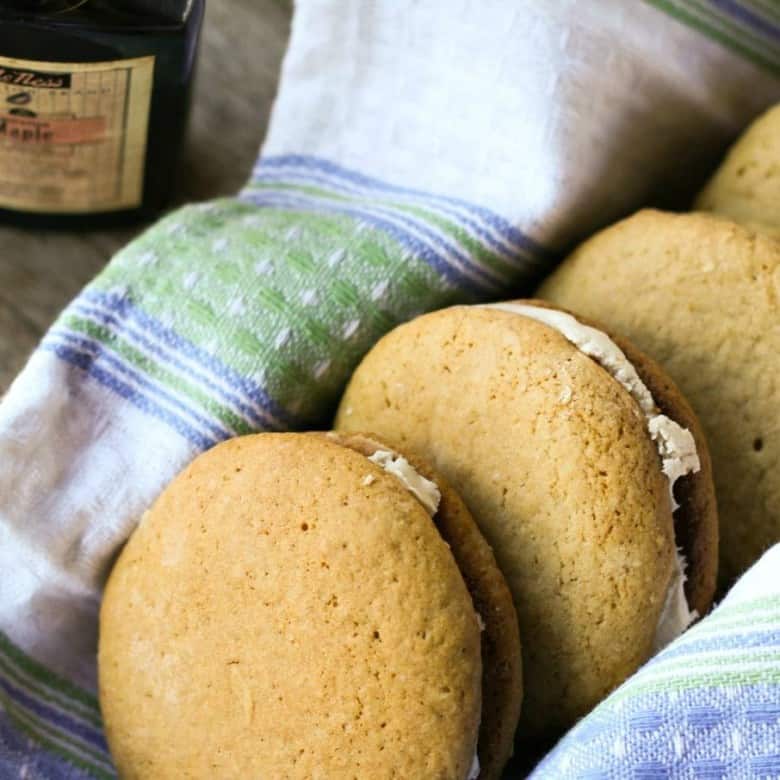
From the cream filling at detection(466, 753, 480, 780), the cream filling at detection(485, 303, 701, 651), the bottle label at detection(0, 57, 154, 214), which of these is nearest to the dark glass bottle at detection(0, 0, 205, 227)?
the bottle label at detection(0, 57, 154, 214)

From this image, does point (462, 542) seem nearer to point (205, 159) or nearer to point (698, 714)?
point (698, 714)

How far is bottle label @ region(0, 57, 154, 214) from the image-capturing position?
102 cm

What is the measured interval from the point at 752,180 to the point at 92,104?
614mm

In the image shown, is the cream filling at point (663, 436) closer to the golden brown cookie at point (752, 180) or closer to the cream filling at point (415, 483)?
the cream filling at point (415, 483)

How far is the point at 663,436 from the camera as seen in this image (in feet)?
2.87

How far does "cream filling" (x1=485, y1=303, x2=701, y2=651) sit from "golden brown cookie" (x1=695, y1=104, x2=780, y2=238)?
263 mm

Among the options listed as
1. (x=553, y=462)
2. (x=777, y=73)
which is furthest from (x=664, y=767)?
(x=777, y=73)

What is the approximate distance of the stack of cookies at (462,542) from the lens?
83 cm

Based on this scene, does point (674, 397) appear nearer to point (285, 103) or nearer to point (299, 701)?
point (299, 701)

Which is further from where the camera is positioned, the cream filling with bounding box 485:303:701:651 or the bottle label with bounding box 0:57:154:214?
the bottle label with bounding box 0:57:154:214

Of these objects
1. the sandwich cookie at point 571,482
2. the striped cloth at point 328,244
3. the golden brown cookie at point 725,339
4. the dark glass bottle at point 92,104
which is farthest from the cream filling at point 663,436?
the dark glass bottle at point 92,104

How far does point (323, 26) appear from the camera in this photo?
123 centimetres

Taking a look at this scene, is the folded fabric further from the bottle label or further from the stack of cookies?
the bottle label

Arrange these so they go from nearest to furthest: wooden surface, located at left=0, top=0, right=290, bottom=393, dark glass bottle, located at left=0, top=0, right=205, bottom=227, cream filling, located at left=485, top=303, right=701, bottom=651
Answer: cream filling, located at left=485, top=303, right=701, bottom=651 < dark glass bottle, located at left=0, top=0, right=205, bottom=227 < wooden surface, located at left=0, top=0, right=290, bottom=393
